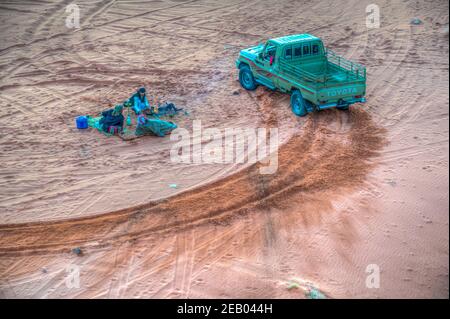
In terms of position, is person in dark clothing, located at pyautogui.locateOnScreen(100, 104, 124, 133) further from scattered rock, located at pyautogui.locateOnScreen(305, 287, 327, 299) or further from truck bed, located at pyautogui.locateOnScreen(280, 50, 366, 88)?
scattered rock, located at pyautogui.locateOnScreen(305, 287, 327, 299)

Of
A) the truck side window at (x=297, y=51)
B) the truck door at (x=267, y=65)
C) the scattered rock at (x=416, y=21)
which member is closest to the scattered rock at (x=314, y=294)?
the truck door at (x=267, y=65)

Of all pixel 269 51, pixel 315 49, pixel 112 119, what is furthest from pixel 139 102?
pixel 315 49

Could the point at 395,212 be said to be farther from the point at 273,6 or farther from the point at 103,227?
the point at 273,6

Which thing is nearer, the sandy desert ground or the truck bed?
the sandy desert ground

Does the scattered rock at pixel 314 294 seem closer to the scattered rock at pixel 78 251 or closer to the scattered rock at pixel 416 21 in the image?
the scattered rock at pixel 78 251

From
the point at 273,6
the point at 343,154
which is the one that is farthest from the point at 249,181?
the point at 273,6

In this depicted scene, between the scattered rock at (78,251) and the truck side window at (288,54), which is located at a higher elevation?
the truck side window at (288,54)

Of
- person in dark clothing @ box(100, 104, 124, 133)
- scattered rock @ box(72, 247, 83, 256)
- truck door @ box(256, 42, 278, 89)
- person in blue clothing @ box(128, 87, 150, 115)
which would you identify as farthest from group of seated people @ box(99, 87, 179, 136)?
scattered rock @ box(72, 247, 83, 256)
